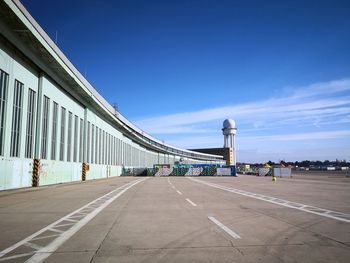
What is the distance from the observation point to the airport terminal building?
24.0 meters

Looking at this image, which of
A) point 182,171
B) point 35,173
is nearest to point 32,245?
point 35,173

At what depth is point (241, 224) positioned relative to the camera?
9.70m

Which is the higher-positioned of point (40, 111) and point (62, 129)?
point (40, 111)

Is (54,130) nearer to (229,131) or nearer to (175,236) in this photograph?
Answer: (175,236)

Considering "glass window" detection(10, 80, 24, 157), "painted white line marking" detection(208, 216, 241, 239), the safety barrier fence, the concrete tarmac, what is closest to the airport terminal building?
"glass window" detection(10, 80, 24, 157)

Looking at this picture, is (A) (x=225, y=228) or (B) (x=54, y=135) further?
(B) (x=54, y=135)

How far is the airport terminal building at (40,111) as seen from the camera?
943 inches

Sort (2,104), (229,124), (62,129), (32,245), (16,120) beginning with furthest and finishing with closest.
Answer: (229,124)
(62,129)
(16,120)
(2,104)
(32,245)

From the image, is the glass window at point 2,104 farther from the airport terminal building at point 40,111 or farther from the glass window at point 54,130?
the glass window at point 54,130

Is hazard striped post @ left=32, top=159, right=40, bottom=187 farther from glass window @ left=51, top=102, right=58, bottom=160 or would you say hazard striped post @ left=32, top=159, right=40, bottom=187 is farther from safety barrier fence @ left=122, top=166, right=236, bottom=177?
safety barrier fence @ left=122, top=166, right=236, bottom=177

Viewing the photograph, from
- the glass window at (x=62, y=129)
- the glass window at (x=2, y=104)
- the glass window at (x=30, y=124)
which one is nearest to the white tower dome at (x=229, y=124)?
the glass window at (x=62, y=129)

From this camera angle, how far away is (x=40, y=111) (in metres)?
30.0

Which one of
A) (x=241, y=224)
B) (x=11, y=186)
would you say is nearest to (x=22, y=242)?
(x=241, y=224)

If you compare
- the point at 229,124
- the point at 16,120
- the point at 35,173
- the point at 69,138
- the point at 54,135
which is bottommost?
the point at 35,173
